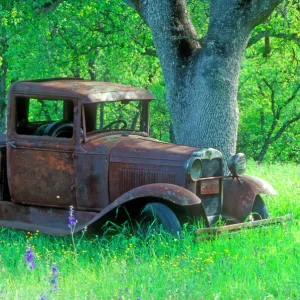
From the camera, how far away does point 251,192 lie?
26.4ft

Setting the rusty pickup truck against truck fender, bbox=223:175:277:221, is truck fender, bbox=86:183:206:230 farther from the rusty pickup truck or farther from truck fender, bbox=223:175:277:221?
truck fender, bbox=223:175:277:221

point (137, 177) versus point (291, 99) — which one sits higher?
point (137, 177)

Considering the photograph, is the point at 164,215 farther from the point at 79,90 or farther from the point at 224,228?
the point at 79,90

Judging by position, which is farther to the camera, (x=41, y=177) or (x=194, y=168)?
(x=41, y=177)

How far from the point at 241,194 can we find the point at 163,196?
4.90 feet

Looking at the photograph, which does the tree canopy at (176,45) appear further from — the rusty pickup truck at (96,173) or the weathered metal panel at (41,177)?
the weathered metal panel at (41,177)

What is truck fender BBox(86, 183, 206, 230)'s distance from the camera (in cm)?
682

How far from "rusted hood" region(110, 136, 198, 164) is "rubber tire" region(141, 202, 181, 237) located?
0.51m

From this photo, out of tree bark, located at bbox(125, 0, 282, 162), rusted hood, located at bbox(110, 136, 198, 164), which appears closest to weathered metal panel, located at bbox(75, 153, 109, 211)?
rusted hood, located at bbox(110, 136, 198, 164)

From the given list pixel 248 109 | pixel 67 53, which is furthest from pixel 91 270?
pixel 248 109

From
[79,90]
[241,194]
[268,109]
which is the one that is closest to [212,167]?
[241,194]

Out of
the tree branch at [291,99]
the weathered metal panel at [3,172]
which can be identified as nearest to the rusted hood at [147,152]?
the weathered metal panel at [3,172]

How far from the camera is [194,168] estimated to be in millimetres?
7359

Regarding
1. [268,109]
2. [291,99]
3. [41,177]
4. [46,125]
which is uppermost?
[46,125]
